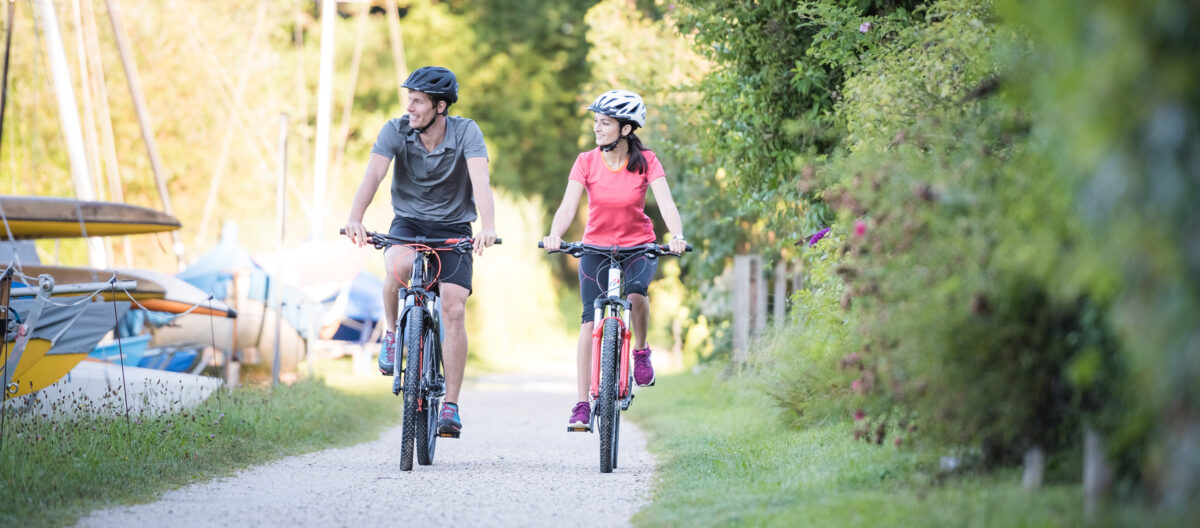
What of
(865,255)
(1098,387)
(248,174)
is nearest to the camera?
(1098,387)

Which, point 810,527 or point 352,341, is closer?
point 810,527

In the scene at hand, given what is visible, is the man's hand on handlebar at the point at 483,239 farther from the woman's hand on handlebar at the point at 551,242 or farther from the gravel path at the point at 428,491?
the gravel path at the point at 428,491

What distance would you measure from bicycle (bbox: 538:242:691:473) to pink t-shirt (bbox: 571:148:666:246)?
0.78ft

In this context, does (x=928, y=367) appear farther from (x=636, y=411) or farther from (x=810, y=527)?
(x=636, y=411)

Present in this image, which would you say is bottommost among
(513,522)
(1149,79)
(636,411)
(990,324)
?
(636,411)

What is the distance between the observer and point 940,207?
4.27 metres

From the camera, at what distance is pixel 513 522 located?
5.21m

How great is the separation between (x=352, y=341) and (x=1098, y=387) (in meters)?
15.5

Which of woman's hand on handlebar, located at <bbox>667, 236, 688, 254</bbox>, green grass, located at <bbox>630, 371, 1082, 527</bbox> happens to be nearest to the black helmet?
woman's hand on handlebar, located at <bbox>667, 236, 688, 254</bbox>

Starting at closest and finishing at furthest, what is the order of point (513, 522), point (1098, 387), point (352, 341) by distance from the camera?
point (1098, 387) → point (513, 522) → point (352, 341)

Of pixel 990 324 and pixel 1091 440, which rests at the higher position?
pixel 990 324

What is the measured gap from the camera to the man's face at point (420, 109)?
715 centimetres

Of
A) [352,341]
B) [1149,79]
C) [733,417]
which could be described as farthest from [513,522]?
[352,341]

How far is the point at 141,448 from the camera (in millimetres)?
6555
